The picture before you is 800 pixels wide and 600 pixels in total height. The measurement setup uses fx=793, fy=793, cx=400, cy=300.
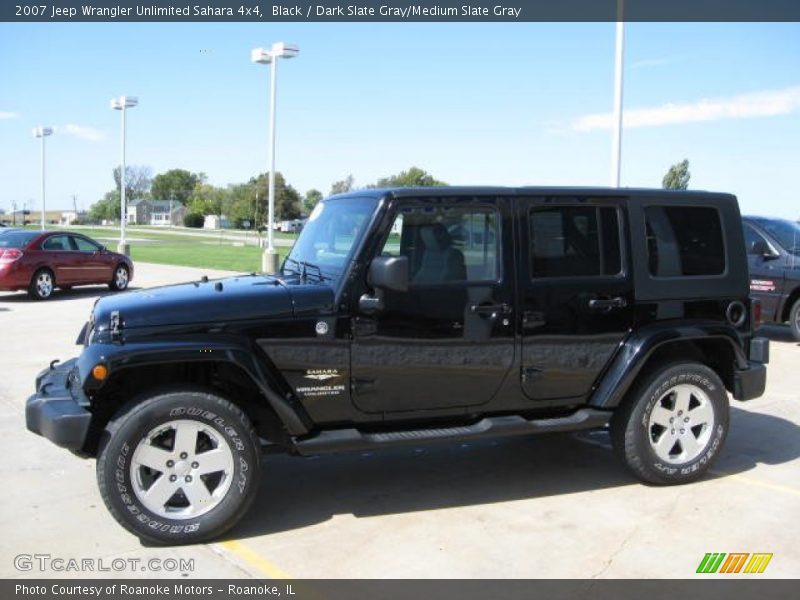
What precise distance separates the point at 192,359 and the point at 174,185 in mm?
170300

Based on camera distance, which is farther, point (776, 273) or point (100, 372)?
point (776, 273)

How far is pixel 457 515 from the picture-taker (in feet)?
15.4

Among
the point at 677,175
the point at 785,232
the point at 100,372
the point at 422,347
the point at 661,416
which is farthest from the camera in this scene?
the point at 677,175

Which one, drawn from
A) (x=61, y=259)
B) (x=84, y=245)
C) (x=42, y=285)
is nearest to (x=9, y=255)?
(x=42, y=285)

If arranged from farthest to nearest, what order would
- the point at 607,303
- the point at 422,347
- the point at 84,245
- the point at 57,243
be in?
the point at 84,245, the point at 57,243, the point at 607,303, the point at 422,347

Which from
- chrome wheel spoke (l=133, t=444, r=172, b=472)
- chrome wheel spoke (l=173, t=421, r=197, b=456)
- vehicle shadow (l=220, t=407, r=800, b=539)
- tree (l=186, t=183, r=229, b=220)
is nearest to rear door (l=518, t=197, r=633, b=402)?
vehicle shadow (l=220, t=407, r=800, b=539)

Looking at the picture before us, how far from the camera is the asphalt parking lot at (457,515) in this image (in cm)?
402

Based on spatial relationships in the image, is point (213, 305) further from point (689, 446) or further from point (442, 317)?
point (689, 446)

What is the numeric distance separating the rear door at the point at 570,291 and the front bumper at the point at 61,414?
2533 mm

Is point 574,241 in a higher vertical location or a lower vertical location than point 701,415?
higher

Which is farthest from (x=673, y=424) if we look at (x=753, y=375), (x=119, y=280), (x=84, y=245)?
(x=119, y=280)

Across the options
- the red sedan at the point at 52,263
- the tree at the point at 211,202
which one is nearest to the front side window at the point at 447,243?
the red sedan at the point at 52,263

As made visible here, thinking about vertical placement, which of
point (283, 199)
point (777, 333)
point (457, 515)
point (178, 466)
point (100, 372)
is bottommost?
point (457, 515)

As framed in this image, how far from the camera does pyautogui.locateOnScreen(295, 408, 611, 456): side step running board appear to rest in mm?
4410
